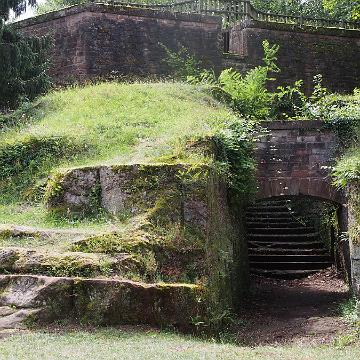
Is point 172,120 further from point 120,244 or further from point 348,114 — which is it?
point 120,244

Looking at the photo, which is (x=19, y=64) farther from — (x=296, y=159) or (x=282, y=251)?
(x=282, y=251)

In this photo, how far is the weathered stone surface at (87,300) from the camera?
27.4 feet

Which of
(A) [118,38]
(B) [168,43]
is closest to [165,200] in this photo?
(A) [118,38]

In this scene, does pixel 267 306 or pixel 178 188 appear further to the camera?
pixel 267 306

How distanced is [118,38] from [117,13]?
0.71m

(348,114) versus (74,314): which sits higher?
(348,114)

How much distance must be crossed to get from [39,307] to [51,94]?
9.72 meters

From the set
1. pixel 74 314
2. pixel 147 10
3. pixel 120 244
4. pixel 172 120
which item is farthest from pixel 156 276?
pixel 147 10

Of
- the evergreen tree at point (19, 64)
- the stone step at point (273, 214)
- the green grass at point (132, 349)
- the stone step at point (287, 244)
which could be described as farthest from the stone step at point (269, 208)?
the green grass at point (132, 349)

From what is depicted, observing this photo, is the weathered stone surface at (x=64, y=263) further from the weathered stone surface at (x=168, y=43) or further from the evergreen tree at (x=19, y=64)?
the weathered stone surface at (x=168, y=43)

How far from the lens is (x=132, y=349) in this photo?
727 cm

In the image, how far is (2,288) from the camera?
8531mm

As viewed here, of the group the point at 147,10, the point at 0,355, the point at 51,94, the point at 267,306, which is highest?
the point at 147,10

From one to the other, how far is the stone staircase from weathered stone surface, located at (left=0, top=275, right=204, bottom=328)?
10130mm
